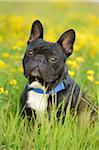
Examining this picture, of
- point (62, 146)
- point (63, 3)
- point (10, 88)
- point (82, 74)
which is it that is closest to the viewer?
point (62, 146)

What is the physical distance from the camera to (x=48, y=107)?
577cm

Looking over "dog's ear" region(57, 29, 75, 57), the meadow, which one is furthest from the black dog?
the meadow

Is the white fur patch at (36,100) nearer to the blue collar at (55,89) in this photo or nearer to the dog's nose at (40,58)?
the blue collar at (55,89)

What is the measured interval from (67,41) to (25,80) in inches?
42.6

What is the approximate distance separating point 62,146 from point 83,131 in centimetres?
40

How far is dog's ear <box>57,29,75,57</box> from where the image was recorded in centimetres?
598

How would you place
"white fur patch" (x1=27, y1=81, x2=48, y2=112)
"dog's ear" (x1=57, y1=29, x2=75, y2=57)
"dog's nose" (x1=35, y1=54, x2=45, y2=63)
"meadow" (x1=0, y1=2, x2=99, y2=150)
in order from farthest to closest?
"dog's ear" (x1=57, y1=29, x2=75, y2=57) < "white fur patch" (x1=27, y1=81, x2=48, y2=112) < "dog's nose" (x1=35, y1=54, x2=45, y2=63) < "meadow" (x1=0, y1=2, x2=99, y2=150)

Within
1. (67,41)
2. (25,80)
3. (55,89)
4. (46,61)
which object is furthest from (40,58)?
(25,80)

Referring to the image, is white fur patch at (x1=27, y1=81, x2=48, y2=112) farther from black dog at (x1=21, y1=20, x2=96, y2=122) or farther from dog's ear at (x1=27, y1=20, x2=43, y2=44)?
dog's ear at (x1=27, y1=20, x2=43, y2=44)

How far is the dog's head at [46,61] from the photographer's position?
5645 mm

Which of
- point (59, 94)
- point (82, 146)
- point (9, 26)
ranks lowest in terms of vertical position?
point (82, 146)

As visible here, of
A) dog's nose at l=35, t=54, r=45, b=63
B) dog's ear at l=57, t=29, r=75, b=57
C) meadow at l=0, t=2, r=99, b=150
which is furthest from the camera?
dog's ear at l=57, t=29, r=75, b=57

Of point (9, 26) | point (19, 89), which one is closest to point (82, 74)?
point (19, 89)

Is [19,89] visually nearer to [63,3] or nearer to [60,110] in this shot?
[60,110]
